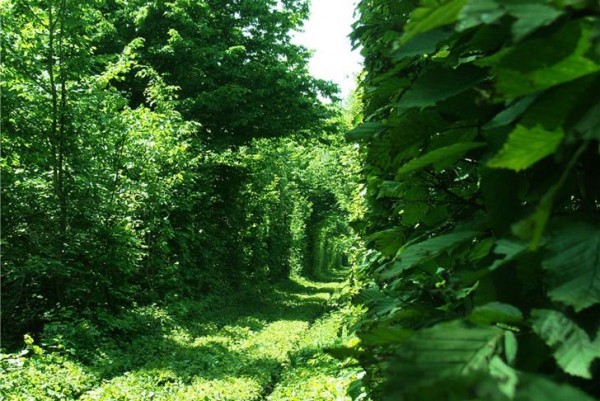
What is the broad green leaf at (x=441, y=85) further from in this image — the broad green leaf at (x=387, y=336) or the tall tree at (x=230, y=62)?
the tall tree at (x=230, y=62)

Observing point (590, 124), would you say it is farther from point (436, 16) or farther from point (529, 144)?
point (436, 16)

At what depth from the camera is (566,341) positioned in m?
0.63

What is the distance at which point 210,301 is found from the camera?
13.8m

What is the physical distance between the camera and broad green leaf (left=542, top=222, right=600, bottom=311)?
63 cm

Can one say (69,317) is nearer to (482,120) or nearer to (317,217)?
(482,120)

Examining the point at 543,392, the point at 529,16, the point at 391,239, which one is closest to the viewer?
the point at 543,392

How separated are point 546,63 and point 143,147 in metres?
10.3

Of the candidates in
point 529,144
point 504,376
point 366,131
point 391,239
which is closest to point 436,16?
point 529,144

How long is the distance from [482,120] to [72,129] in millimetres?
8550

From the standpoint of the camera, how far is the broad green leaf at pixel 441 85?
861 millimetres

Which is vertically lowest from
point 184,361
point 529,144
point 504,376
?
point 184,361

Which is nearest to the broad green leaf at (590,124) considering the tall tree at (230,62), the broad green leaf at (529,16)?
the broad green leaf at (529,16)

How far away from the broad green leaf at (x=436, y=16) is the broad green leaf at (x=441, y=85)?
25 cm

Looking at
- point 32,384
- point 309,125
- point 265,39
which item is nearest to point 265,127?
point 309,125
